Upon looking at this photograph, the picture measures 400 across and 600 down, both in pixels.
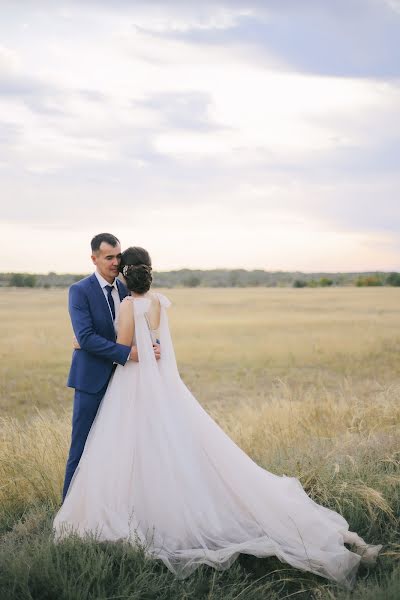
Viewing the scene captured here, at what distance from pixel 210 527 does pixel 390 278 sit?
91548 millimetres

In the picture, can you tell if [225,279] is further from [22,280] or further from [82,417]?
[82,417]

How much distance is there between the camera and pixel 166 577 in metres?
4.29

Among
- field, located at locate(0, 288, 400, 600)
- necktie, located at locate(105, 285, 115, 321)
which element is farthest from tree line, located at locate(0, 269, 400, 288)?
necktie, located at locate(105, 285, 115, 321)

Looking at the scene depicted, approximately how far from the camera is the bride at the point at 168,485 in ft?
15.6

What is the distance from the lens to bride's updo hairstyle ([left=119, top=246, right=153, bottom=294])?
5.09 m

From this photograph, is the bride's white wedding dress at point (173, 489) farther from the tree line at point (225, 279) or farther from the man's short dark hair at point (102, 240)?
the tree line at point (225, 279)

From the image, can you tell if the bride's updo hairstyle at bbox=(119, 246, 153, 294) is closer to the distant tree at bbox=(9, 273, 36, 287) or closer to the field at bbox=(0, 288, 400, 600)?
the field at bbox=(0, 288, 400, 600)

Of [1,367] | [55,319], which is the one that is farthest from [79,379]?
[55,319]

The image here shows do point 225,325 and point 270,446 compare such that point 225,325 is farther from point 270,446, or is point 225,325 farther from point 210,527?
point 210,527

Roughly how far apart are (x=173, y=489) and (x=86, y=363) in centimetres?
132

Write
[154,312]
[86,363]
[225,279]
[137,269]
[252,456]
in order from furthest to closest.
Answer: [225,279]
[252,456]
[86,363]
[154,312]
[137,269]

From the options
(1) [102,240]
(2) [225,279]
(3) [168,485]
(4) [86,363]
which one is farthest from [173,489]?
(2) [225,279]

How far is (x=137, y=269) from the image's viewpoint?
5.08 m

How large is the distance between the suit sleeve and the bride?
11 cm
